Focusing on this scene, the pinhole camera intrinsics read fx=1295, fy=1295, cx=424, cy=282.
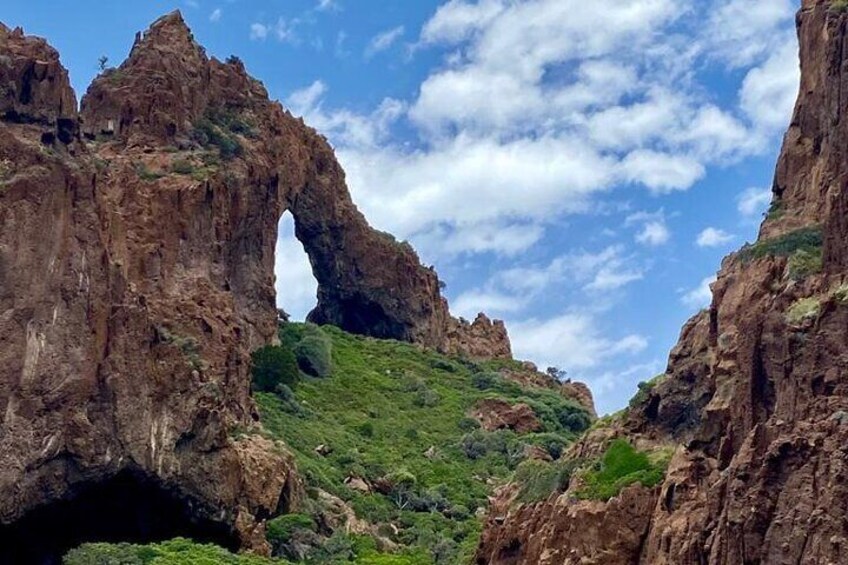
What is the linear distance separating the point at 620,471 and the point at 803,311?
6744 mm

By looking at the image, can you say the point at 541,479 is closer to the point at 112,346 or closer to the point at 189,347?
the point at 112,346

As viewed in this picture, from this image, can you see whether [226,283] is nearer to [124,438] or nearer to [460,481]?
[460,481]

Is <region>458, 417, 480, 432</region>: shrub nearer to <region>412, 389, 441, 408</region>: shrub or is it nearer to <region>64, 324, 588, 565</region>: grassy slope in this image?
<region>64, 324, 588, 565</region>: grassy slope

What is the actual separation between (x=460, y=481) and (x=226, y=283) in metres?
15.0

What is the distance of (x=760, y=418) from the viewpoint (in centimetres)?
2730

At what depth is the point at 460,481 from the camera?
208 feet

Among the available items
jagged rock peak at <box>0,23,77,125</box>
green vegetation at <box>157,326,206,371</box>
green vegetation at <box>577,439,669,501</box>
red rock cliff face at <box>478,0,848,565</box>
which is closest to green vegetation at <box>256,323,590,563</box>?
green vegetation at <box>157,326,206,371</box>

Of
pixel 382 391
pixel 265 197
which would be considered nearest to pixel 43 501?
pixel 265 197

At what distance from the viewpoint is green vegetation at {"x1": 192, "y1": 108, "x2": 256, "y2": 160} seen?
6925cm

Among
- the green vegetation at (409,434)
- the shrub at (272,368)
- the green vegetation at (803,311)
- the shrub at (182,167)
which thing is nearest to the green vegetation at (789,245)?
the green vegetation at (803,311)

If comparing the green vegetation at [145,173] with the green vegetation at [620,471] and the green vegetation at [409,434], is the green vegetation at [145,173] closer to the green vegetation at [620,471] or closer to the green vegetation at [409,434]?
the green vegetation at [409,434]

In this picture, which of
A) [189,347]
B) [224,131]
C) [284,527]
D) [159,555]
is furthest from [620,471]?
[224,131]

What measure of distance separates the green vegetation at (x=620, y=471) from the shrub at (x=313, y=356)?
45418 mm

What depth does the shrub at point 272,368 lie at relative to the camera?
228ft
